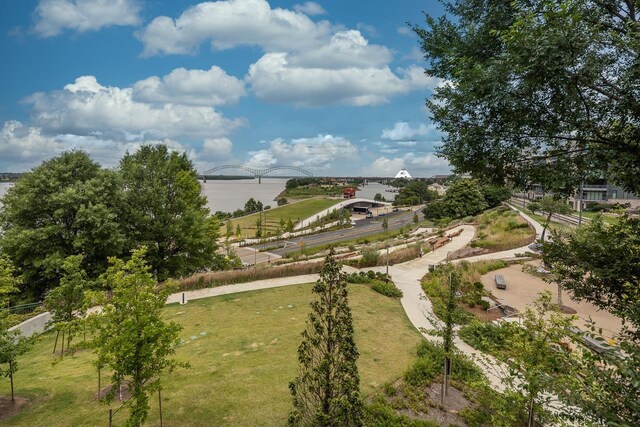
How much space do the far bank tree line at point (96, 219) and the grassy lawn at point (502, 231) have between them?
→ 87.7 feet

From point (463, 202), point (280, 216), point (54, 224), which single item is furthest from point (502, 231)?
point (280, 216)

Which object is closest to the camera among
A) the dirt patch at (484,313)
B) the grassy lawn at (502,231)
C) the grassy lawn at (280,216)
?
the dirt patch at (484,313)

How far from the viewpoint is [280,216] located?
274ft

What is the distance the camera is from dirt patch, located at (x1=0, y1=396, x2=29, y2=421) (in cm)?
841

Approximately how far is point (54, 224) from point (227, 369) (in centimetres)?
1426

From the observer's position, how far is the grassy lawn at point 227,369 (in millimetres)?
8422

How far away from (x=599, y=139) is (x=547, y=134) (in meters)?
0.65

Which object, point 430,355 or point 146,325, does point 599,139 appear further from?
point 430,355

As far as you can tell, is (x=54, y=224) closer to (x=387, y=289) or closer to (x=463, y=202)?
(x=387, y=289)

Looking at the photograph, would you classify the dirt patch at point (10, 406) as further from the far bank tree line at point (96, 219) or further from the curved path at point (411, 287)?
the curved path at point (411, 287)

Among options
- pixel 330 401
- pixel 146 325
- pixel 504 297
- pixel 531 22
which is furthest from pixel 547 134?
pixel 504 297

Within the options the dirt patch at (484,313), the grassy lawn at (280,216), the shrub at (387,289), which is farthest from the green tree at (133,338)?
the grassy lawn at (280,216)

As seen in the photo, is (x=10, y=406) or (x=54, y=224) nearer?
(x=10, y=406)

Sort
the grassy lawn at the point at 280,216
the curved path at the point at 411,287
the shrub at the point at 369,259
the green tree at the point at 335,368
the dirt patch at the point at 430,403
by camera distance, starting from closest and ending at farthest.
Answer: the green tree at the point at 335,368 → the dirt patch at the point at 430,403 → the curved path at the point at 411,287 → the shrub at the point at 369,259 → the grassy lawn at the point at 280,216
